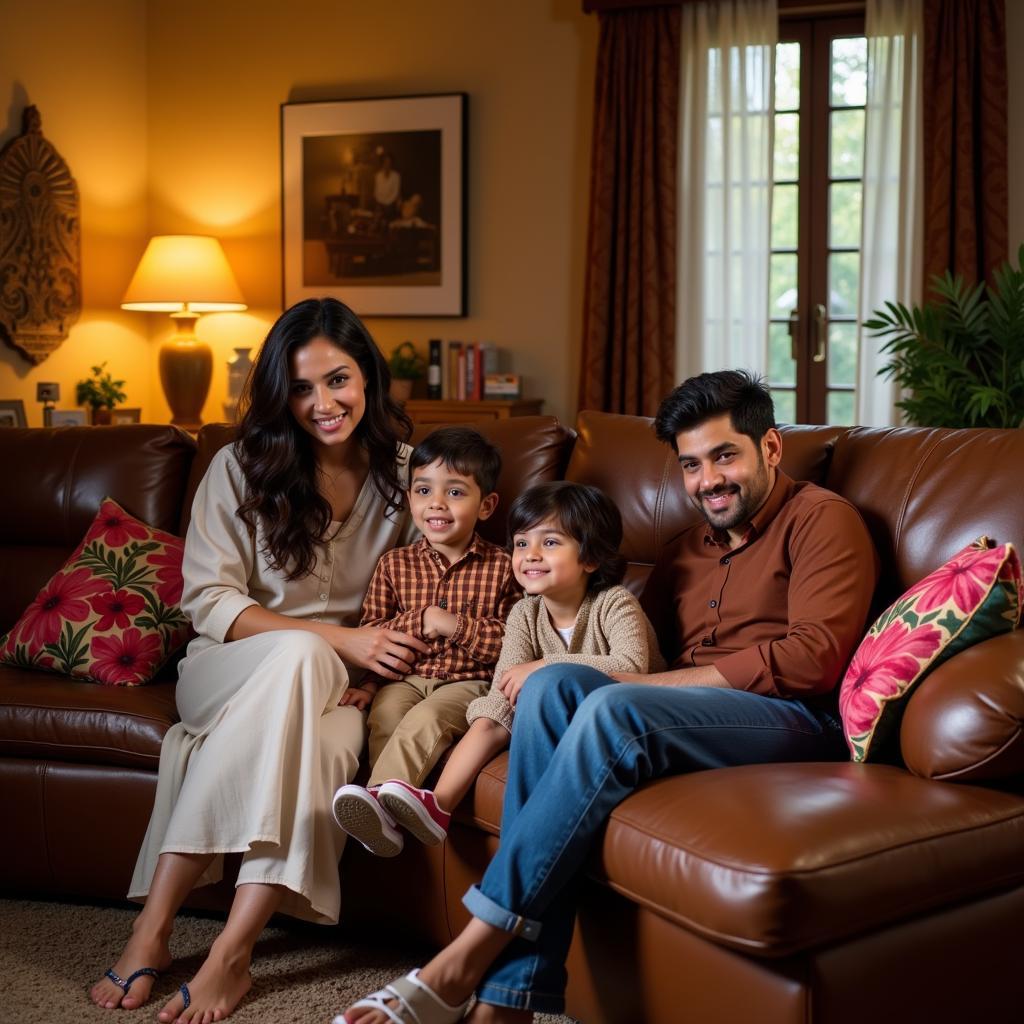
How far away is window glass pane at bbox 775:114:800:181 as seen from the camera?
16.6 feet

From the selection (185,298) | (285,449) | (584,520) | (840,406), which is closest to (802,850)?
(584,520)

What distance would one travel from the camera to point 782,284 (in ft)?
16.9

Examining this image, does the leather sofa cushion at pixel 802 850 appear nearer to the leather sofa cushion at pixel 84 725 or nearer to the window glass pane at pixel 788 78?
the leather sofa cushion at pixel 84 725

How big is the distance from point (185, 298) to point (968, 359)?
3140mm

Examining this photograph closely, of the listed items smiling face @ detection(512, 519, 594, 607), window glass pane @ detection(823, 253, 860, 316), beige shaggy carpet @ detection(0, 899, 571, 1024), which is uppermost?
window glass pane @ detection(823, 253, 860, 316)

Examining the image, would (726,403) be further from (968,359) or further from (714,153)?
(714,153)

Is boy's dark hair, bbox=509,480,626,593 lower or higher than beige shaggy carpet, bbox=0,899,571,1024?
higher

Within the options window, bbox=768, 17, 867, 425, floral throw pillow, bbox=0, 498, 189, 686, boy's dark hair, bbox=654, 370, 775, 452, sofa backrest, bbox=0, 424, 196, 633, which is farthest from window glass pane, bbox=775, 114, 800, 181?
floral throw pillow, bbox=0, 498, 189, 686

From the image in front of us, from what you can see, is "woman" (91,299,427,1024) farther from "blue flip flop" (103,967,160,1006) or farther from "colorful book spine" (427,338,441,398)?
"colorful book spine" (427,338,441,398)

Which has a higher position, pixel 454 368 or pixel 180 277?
pixel 180 277

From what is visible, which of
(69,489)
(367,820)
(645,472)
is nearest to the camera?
(367,820)

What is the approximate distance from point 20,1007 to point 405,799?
725 mm

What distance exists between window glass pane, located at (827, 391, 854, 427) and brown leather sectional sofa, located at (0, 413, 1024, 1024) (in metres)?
2.60

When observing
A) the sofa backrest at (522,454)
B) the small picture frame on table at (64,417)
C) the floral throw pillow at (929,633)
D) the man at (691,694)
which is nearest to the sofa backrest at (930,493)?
the man at (691,694)
